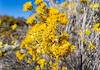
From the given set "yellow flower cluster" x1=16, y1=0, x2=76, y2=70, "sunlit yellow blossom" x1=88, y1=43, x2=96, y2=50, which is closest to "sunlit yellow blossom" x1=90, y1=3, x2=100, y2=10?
"sunlit yellow blossom" x1=88, y1=43, x2=96, y2=50

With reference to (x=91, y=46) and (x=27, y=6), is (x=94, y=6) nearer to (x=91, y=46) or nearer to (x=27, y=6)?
(x=91, y=46)

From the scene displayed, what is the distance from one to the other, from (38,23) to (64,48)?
0.67 m

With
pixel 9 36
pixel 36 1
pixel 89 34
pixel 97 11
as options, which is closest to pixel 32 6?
pixel 36 1

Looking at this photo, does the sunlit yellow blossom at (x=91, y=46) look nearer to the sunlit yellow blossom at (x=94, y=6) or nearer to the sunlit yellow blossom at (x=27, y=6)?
the sunlit yellow blossom at (x=27, y=6)

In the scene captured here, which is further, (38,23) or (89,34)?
(89,34)

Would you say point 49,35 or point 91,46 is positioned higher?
point 49,35

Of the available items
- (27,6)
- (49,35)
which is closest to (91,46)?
(49,35)

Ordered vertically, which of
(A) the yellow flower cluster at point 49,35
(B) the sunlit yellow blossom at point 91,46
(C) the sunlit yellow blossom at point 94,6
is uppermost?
(C) the sunlit yellow blossom at point 94,6

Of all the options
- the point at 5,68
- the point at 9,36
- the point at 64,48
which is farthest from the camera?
the point at 9,36

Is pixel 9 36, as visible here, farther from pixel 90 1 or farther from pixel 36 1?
pixel 36 1

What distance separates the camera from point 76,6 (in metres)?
6.15

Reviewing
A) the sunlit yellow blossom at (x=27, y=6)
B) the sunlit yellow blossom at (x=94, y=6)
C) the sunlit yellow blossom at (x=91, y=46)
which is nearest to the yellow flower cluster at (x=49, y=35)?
the sunlit yellow blossom at (x=27, y=6)

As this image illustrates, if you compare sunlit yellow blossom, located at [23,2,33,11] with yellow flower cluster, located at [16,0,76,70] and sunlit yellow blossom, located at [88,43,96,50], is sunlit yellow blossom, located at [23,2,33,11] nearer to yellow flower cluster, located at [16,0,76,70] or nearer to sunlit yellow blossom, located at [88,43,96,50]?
yellow flower cluster, located at [16,0,76,70]

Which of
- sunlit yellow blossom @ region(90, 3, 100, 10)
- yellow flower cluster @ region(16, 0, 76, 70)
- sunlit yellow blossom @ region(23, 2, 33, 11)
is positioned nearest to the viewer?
yellow flower cluster @ region(16, 0, 76, 70)
